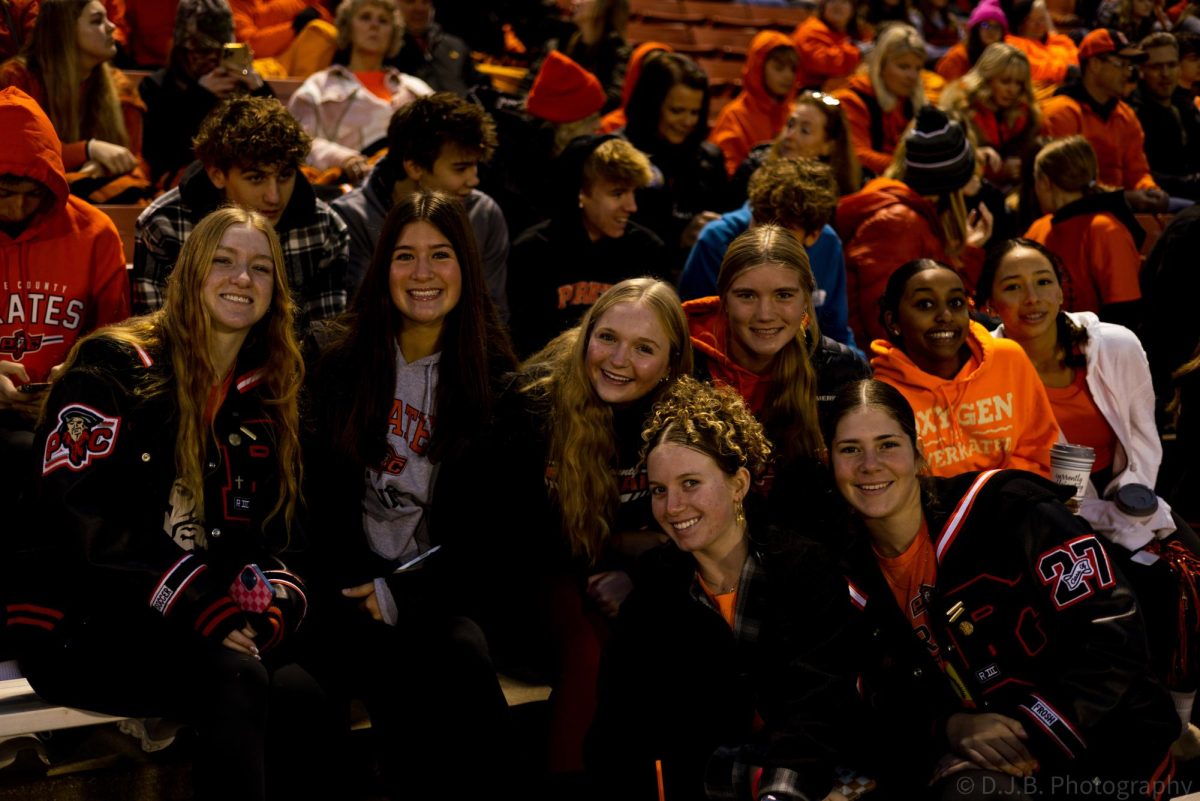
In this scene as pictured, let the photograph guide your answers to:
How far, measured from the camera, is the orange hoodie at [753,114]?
5.74 m

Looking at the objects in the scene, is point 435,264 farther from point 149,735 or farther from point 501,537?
point 149,735

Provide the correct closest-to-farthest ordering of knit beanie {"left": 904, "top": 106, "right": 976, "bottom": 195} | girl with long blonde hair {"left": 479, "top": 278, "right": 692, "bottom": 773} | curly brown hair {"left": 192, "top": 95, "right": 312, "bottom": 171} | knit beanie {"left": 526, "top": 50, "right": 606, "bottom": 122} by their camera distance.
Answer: girl with long blonde hair {"left": 479, "top": 278, "right": 692, "bottom": 773} < curly brown hair {"left": 192, "top": 95, "right": 312, "bottom": 171} < knit beanie {"left": 904, "top": 106, "right": 976, "bottom": 195} < knit beanie {"left": 526, "top": 50, "right": 606, "bottom": 122}

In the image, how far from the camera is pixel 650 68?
491 cm

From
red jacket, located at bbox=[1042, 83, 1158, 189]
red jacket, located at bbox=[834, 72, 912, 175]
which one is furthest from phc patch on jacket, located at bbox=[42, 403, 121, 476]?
red jacket, located at bbox=[1042, 83, 1158, 189]

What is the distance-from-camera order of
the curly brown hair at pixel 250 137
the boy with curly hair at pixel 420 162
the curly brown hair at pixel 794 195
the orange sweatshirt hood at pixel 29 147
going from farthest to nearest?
1. the curly brown hair at pixel 794 195
2. the boy with curly hair at pixel 420 162
3. the curly brown hair at pixel 250 137
4. the orange sweatshirt hood at pixel 29 147

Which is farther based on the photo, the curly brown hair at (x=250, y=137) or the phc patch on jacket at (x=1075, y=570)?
the curly brown hair at (x=250, y=137)

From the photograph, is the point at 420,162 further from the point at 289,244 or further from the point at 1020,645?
the point at 1020,645

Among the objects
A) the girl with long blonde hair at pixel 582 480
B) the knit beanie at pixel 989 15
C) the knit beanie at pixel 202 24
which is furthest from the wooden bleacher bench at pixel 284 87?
the knit beanie at pixel 989 15

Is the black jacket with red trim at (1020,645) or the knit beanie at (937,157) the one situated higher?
the knit beanie at (937,157)

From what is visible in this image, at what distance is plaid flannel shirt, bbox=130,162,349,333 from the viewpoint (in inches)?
133

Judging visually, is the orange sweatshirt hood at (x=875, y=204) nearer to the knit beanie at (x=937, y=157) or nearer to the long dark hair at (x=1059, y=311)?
the knit beanie at (x=937, y=157)

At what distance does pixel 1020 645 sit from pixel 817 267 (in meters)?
1.80

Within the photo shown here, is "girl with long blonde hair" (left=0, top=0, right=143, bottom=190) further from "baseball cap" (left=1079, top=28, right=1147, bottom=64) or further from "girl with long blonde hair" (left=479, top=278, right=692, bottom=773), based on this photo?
"baseball cap" (left=1079, top=28, right=1147, bottom=64)

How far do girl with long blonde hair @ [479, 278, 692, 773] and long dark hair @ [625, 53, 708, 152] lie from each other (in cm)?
211
